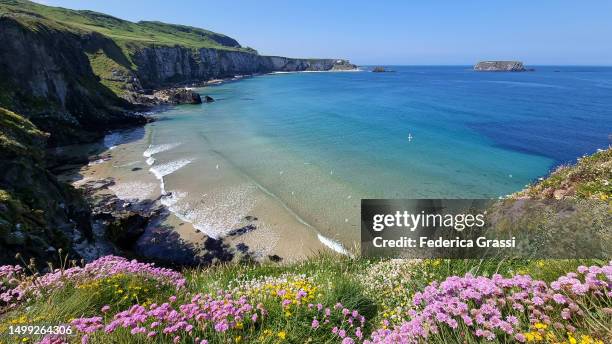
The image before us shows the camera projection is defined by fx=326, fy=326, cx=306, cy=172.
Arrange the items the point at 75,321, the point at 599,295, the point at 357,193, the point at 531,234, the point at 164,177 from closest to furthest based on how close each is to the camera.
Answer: the point at 599,295
the point at 75,321
the point at 531,234
the point at 357,193
the point at 164,177

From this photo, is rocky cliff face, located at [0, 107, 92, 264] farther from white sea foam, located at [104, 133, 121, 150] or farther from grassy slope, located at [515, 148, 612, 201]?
white sea foam, located at [104, 133, 121, 150]

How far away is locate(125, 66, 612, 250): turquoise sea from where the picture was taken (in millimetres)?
25406

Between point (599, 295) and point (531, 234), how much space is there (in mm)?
3446

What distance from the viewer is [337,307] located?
5.00 meters

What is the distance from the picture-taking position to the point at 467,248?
725 centimetres

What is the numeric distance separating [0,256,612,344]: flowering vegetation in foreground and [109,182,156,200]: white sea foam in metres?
20.4

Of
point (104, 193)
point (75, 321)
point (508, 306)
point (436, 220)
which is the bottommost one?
point (104, 193)

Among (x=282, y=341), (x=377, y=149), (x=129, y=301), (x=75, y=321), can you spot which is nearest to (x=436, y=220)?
(x=282, y=341)

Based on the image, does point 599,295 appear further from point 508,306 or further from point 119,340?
point 119,340

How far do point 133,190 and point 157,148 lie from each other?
45.7 feet

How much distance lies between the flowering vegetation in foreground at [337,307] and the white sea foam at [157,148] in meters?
33.0

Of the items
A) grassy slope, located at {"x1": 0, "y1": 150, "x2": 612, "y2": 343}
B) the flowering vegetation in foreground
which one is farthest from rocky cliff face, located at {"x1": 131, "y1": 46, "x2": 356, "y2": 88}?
grassy slope, located at {"x1": 0, "y1": 150, "x2": 612, "y2": 343}

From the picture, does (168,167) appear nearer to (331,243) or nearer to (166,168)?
(166,168)

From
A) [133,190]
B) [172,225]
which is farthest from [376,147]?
[133,190]
